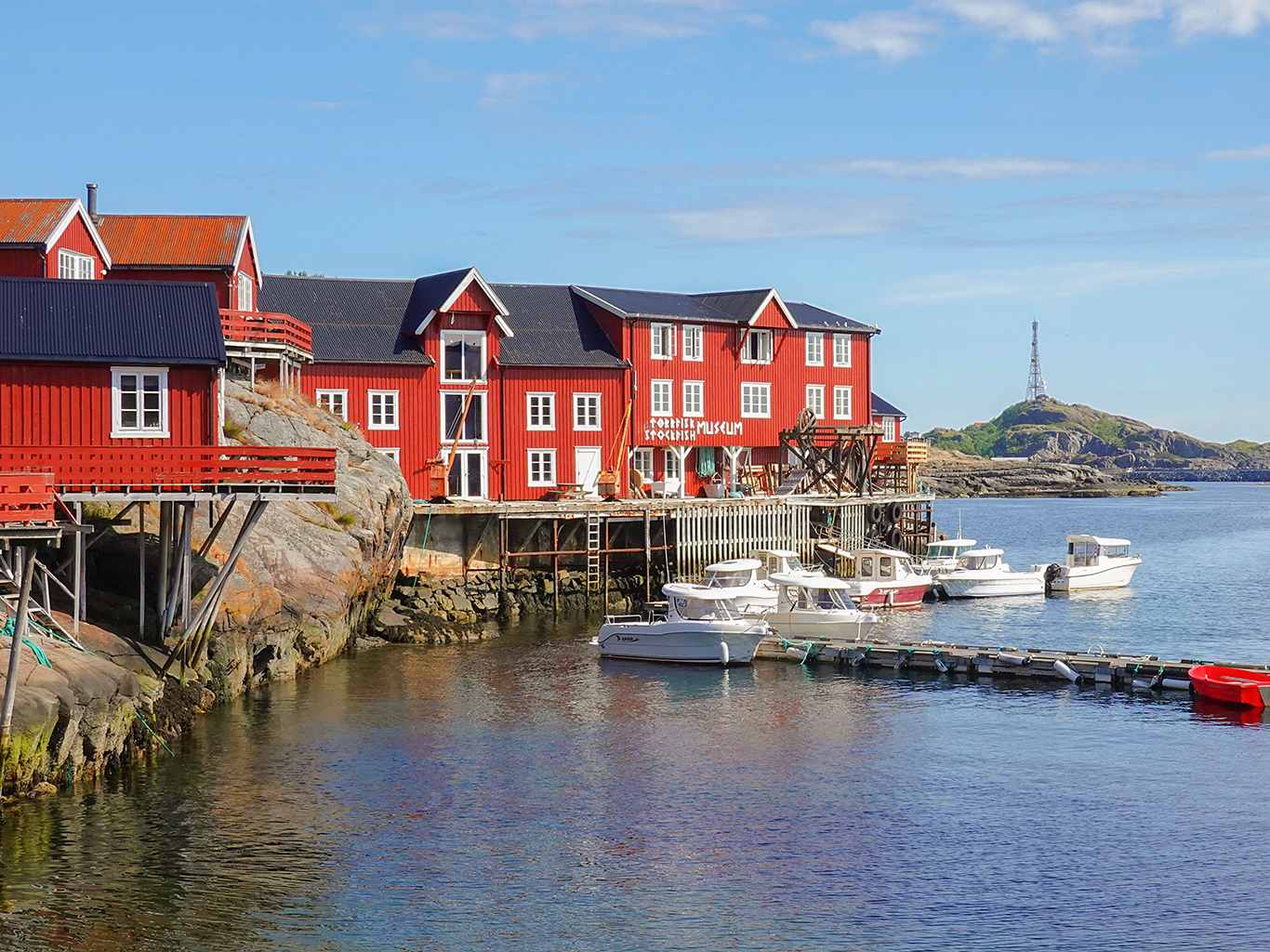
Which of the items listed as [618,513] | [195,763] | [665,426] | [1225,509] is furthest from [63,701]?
[1225,509]

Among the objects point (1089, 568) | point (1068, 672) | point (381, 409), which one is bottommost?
point (1068, 672)

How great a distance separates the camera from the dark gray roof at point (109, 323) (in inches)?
1319

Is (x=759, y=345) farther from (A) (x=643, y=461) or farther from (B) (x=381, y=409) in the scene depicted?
(B) (x=381, y=409)

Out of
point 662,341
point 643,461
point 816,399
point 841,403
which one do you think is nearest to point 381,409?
point 643,461

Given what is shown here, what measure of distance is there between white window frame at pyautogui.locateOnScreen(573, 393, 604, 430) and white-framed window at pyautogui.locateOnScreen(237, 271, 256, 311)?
50.0ft

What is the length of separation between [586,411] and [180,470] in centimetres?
3249

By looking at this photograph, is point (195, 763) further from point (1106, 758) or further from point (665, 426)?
point (665, 426)

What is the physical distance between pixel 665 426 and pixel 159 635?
3372 cm

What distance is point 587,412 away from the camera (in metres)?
62.7

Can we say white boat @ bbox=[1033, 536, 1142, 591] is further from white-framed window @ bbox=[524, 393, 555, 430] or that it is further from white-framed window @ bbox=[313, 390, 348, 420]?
white-framed window @ bbox=[313, 390, 348, 420]

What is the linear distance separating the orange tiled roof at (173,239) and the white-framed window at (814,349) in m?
29.4

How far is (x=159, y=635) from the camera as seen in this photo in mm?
34125

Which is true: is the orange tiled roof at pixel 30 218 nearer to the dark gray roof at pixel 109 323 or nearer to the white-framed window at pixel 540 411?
the dark gray roof at pixel 109 323

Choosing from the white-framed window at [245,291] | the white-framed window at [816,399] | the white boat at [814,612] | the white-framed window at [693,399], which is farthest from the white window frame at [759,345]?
the white-framed window at [245,291]
